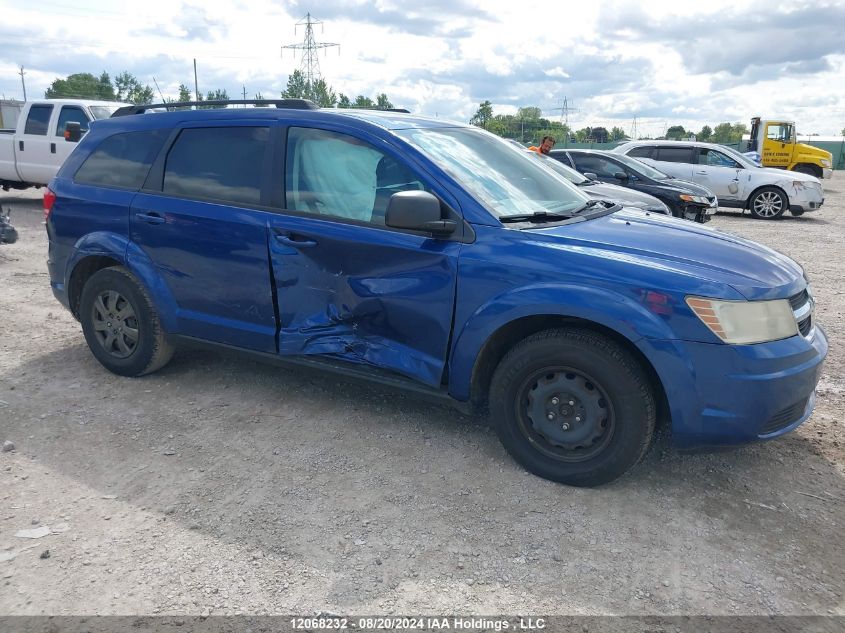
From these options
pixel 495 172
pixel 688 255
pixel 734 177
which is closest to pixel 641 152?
pixel 734 177

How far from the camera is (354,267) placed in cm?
387

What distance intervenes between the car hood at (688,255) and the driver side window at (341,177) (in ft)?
2.85

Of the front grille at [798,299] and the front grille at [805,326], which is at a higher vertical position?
the front grille at [798,299]

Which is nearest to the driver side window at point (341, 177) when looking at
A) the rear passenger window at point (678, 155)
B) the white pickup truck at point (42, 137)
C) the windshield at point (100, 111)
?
the white pickup truck at point (42, 137)

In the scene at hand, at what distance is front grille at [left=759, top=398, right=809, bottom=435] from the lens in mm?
3279

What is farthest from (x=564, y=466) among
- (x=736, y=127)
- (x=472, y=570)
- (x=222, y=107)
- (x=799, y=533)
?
(x=736, y=127)

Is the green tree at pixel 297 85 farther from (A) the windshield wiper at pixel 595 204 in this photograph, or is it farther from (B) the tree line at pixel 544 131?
(A) the windshield wiper at pixel 595 204

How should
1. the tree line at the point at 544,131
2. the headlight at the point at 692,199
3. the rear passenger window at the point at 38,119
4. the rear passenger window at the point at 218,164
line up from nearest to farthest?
the rear passenger window at the point at 218,164 < the headlight at the point at 692,199 < the rear passenger window at the point at 38,119 < the tree line at the point at 544,131

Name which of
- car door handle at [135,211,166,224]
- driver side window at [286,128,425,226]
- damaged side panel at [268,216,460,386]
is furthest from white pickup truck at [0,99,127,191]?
damaged side panel at [268,216,460,386]

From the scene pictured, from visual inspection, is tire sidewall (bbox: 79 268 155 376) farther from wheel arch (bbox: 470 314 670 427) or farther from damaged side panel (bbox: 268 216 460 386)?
wheel arch (bbox: 470 314 670 427)

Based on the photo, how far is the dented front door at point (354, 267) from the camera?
3.70m

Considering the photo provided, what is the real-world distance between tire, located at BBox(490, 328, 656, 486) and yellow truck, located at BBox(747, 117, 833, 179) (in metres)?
24.4

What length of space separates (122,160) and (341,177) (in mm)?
1766

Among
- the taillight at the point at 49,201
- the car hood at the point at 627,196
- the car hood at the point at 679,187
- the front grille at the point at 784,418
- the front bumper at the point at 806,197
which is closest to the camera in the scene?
the front grille at the point at 784,418
